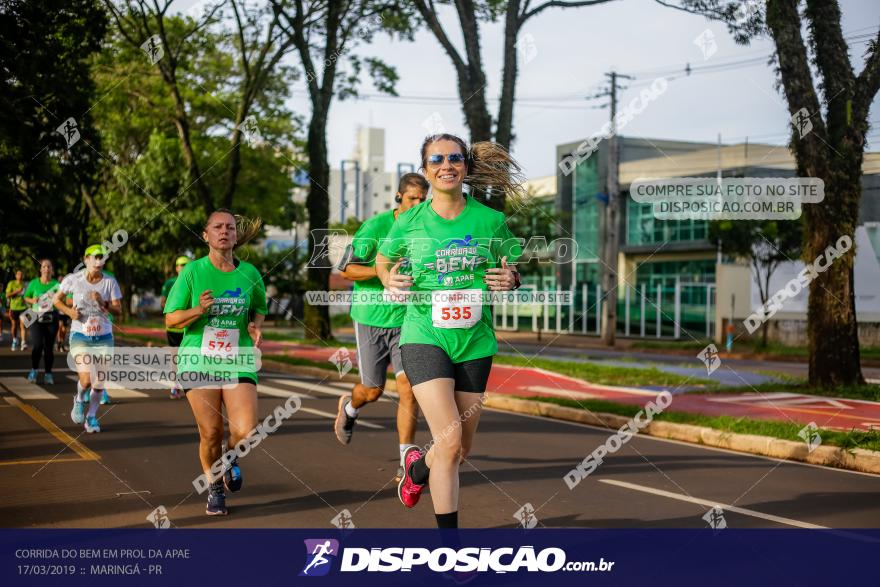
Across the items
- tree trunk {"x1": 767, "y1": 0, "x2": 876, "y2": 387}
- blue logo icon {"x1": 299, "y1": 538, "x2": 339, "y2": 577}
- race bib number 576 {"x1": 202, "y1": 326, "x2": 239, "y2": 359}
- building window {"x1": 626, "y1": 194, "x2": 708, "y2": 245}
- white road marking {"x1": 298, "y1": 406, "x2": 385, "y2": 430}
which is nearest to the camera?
blue logo icon {"x1": 299, "y1": 538, "x2": 339, "y2": 577}

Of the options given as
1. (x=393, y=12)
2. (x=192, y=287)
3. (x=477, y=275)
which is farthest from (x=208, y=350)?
(x=393, y=12)

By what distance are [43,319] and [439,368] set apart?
1159cm

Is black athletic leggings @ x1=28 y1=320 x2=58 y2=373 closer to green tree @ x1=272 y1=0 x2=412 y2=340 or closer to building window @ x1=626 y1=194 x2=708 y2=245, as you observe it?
green tree @ x1=272 y1=0 x2=412 y2=340

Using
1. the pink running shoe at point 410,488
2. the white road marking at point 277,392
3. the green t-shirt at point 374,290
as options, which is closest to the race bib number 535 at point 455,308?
the pink running shoe at point 410,488

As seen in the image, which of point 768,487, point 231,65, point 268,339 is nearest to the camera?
point 768,487

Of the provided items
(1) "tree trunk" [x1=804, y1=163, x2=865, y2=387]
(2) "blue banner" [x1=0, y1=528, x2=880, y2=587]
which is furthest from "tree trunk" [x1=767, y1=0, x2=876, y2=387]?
(2) "blue banner" [x1=0, y1=528, x2=880, y2=587]

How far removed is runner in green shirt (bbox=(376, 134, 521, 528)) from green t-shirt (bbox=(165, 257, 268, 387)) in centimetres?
157

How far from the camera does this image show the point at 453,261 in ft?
16.6

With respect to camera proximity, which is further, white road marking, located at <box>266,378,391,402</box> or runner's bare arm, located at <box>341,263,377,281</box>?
white road marking, located at <box>266,378,391,402</box>

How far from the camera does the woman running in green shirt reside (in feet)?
20.5

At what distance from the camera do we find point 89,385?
1040 cm

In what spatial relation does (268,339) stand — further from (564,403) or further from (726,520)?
(726,520)

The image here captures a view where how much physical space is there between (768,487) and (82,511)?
16.5 ft

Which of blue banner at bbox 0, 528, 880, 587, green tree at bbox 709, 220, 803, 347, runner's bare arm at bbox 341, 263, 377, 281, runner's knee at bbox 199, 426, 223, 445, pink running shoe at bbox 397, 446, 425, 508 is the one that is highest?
green tree at bbox 709, 220, 803, 347
